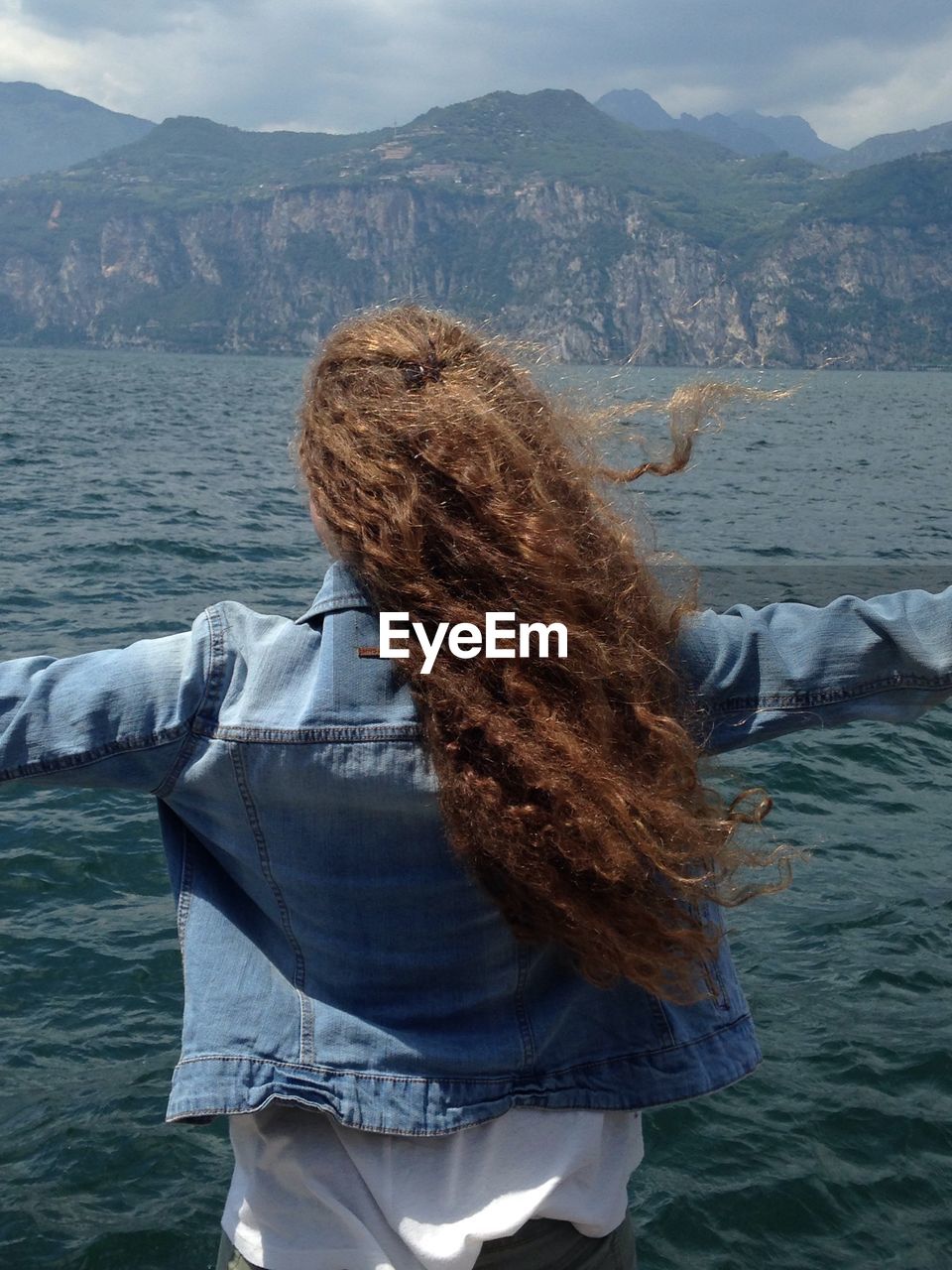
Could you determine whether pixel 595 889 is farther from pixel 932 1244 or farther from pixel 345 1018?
pixel 932 1244

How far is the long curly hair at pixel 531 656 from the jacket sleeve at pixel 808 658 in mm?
51

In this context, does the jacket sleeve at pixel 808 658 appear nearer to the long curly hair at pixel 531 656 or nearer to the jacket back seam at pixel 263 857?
the long curly hair at pixel 531 656

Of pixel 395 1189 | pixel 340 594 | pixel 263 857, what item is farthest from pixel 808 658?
pixel 395 1189

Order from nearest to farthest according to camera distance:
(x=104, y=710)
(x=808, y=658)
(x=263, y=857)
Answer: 1. (x=104, y=710)
2. (x=263, y=857)
3. (x=808, y=658)

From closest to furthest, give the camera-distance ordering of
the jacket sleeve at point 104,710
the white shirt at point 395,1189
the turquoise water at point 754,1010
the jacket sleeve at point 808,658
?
the jacket sleeve at point 104,710 < the white shirt at point 395,1189 < the jacket sleeve at point 808,658 < the turquoise water at point 754,1010

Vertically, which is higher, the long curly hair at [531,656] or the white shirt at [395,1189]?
the long curly hair at [531,656]

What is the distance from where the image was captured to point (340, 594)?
1631 mm

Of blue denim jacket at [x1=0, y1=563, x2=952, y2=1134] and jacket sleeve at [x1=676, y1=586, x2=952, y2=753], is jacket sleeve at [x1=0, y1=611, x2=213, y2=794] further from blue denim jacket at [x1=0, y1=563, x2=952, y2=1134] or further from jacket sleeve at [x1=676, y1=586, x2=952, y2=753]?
jacket sleeve at [x1=676, y1=586, x2=952, y2=753]

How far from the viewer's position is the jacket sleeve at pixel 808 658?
1.81 meters

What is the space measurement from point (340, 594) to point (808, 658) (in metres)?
0.72

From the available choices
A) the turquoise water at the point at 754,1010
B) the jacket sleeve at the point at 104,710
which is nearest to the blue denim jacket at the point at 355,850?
the jacket sleeve at the point at 104,710

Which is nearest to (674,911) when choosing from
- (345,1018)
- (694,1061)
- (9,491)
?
(694,1061)

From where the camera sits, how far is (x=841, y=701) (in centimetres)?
184

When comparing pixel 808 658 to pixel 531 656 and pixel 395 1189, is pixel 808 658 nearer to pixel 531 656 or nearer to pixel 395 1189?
pixel 531 656
